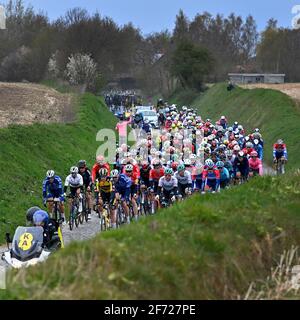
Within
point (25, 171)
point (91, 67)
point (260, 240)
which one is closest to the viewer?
point (260, 240)

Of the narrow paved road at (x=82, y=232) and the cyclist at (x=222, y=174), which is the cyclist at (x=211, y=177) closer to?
the cyclist at (x=222, y=174)

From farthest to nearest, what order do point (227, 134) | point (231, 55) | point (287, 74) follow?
point (231, 55), point (287, 74), point (227, 134)

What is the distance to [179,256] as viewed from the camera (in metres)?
8.55

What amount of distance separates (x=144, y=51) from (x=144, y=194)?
339 ft

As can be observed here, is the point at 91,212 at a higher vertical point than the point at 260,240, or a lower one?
lower

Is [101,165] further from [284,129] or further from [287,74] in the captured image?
[287,74]

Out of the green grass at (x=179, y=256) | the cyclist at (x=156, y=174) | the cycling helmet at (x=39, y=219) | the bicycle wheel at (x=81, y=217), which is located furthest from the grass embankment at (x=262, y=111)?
the green grass at (x=179, y=256)

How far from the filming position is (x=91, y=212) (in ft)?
75.8

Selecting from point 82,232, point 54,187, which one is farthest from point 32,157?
point 54,187

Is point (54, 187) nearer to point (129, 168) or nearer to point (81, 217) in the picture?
point (81, 217)

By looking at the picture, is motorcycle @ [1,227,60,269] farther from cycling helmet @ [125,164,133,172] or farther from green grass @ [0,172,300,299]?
cycling helmet @ [125,164,133,172]

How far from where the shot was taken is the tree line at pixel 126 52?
264ft

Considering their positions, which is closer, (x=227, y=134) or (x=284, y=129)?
(x=227, y=134)
